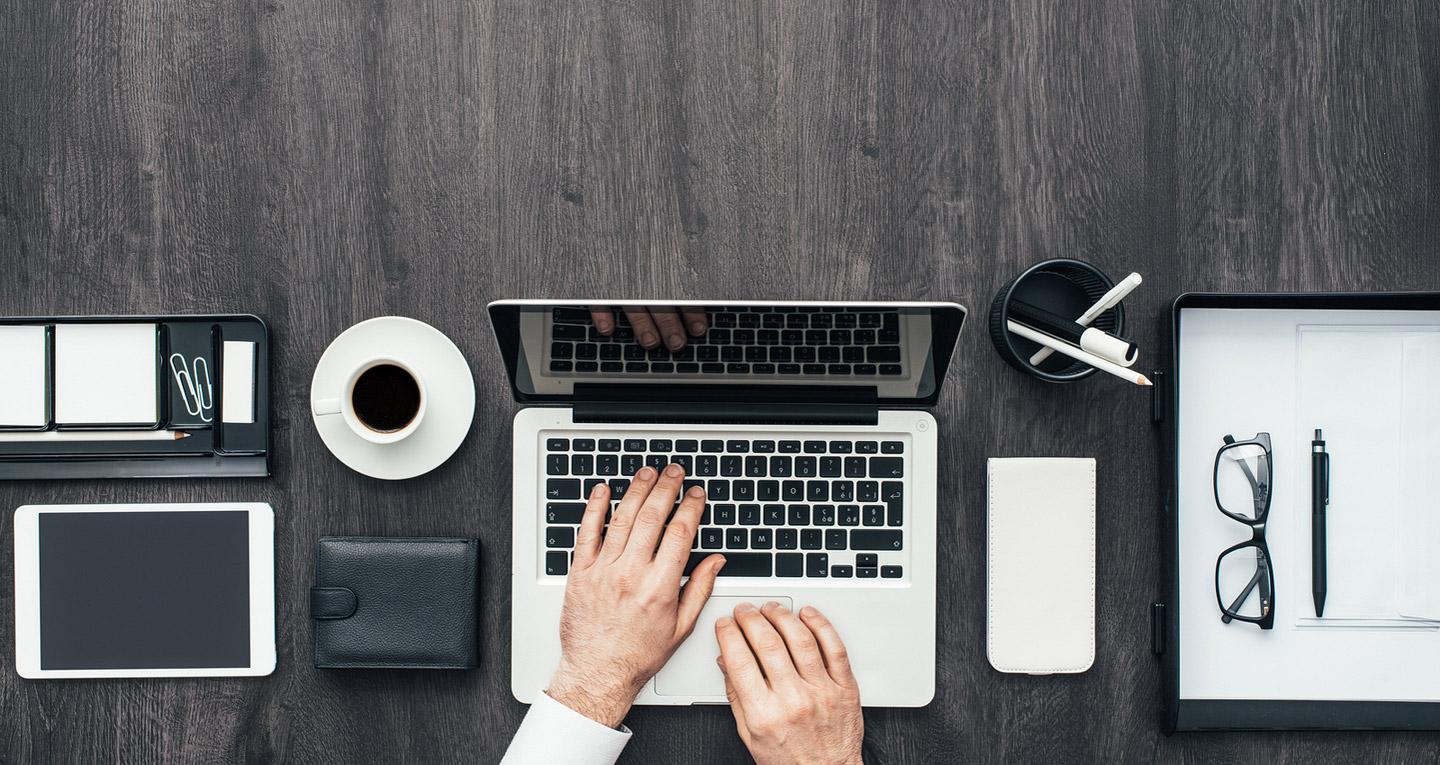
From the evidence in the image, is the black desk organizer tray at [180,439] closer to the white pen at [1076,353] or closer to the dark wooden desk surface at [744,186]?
the dark wooden desk surface at [744,186]

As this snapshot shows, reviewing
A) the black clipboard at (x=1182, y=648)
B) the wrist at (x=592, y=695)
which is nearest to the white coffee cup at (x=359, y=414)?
the wrist at (x=592, y=695)

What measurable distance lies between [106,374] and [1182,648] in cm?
123

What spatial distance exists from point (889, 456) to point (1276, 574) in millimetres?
444

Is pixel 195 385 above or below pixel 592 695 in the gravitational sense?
above

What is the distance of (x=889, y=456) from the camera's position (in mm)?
865

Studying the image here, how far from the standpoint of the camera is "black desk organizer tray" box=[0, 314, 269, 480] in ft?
2.90

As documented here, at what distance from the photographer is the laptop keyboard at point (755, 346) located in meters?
0.76

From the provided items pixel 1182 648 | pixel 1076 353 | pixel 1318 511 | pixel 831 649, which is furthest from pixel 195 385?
pixel 1318 511

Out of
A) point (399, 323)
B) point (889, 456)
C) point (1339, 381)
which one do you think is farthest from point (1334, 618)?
point (399, 323)

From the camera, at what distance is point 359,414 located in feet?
2.80

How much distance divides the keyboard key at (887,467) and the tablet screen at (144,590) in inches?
27.6

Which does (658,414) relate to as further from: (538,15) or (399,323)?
(538,15)

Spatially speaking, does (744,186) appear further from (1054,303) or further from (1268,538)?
(1268,538)

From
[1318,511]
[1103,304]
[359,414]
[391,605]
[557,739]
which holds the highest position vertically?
[1103,304]
